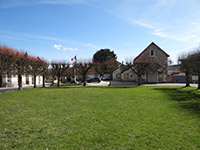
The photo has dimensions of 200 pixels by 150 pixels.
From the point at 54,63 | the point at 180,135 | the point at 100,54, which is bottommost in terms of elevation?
the point at 180,135

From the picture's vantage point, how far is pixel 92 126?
16.9 feet

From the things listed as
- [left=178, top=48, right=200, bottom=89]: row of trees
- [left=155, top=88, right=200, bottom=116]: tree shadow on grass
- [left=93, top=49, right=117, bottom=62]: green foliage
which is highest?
[left=93, top=49, right=117, bottom=62]: green foliage

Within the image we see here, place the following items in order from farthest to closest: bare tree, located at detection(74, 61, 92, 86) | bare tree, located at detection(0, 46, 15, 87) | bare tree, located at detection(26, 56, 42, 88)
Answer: bare tree, located at detection(74, 61, 92, 86) → bare tree, located at detection(26, 56, 42, 88) → bare tree, located at detection(0, 46, 15, 87)

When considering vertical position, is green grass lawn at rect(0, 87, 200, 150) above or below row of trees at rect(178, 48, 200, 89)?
below

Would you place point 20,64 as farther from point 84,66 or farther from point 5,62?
point 84,66

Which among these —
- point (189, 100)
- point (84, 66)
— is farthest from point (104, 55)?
point (189, 100)

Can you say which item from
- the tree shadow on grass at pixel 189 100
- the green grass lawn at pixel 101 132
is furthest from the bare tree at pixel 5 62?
the tree shadow on grass at pixel 189 100

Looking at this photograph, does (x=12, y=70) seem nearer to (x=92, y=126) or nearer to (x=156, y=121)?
(x=92, y=126)

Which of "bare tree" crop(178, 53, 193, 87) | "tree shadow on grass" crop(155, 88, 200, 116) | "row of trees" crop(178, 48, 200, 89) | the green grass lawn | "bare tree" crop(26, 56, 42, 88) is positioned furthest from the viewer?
"bare tree" crop(26, 56, 42, 88)

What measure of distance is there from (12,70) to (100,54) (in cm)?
5188

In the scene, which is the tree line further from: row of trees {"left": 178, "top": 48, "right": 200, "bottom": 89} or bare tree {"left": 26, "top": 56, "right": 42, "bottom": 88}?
row of trees {"left": 178, "top": 48, "right": 200, "bottom": 89}

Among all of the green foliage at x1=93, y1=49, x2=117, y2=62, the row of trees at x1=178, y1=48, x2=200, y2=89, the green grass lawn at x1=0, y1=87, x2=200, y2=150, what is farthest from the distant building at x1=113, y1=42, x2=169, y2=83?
the green grass lawn at x1=0, y1=87, x2=200, y2=150

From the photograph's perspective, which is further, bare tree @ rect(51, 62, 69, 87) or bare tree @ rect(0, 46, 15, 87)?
bare tree @ rect(51, 62, 69, 87)

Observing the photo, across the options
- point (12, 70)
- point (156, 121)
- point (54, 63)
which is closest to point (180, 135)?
point (156, 121)
